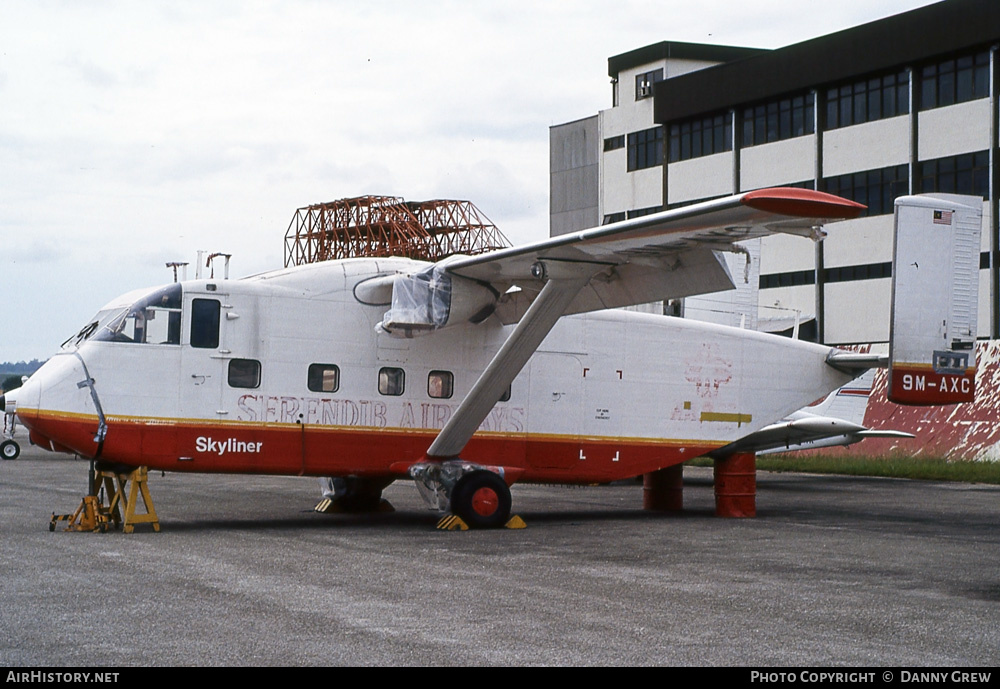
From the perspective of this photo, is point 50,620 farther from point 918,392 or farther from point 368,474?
point 918,392

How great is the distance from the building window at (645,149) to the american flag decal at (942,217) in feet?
110

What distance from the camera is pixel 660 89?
46750mm

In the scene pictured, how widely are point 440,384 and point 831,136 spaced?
29335mm

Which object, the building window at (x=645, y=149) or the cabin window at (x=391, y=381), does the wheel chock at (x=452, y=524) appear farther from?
the building window at (x=645, y=149)

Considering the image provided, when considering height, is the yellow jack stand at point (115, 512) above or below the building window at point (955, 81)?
below

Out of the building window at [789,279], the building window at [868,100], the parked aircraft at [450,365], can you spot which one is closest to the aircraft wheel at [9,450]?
the parked aircraft at [450,365]

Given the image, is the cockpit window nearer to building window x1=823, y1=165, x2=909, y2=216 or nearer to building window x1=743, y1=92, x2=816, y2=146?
building window x1=823, y1=165, x2=909, y2=216

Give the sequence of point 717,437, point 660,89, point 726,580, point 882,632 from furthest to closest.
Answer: point 660,89 → point 717,437 → point 726,580 → point 882,632

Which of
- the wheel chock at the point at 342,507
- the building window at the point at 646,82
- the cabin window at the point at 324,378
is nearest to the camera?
the cabin window at the point at 324,378

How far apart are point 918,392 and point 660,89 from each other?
35.1m

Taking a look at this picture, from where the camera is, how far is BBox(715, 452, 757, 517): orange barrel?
17.0m

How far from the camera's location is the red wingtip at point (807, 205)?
10156mm

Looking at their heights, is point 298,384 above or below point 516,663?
above
